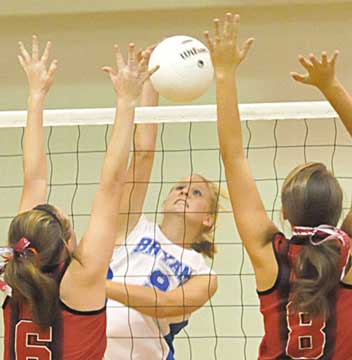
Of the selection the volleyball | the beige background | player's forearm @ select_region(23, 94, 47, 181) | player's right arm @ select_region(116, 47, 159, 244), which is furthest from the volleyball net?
player's forearm @ select_region(23, 94, 47, 181)

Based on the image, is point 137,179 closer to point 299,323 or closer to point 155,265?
point 155,265

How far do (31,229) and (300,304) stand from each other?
665 mm

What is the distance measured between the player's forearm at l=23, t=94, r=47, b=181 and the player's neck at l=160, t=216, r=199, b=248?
87cm

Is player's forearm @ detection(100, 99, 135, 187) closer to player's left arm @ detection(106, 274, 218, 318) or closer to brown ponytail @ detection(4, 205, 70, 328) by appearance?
brown ponytail @ detection(4, 205, 70, 328)

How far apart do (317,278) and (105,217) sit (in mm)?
555

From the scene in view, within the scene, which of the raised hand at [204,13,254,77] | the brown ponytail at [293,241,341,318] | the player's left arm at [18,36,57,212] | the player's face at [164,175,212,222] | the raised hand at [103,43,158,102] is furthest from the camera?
the player's face at [164,175,212,222]

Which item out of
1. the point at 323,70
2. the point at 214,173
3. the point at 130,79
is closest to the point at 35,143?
the point at 130,79

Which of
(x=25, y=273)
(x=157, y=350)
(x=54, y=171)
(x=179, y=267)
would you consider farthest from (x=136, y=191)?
(x=54, y=171)

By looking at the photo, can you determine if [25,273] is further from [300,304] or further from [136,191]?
[136,191]

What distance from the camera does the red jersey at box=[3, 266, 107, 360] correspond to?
2246 millimetres

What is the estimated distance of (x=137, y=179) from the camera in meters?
3.39

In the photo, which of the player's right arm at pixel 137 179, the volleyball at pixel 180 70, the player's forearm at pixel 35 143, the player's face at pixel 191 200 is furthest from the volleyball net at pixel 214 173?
the player's forearm at pixel 35 143

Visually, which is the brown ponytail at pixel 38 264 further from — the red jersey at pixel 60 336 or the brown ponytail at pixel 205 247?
the brown ponytail at pixel 205 247

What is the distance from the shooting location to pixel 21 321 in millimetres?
2277
